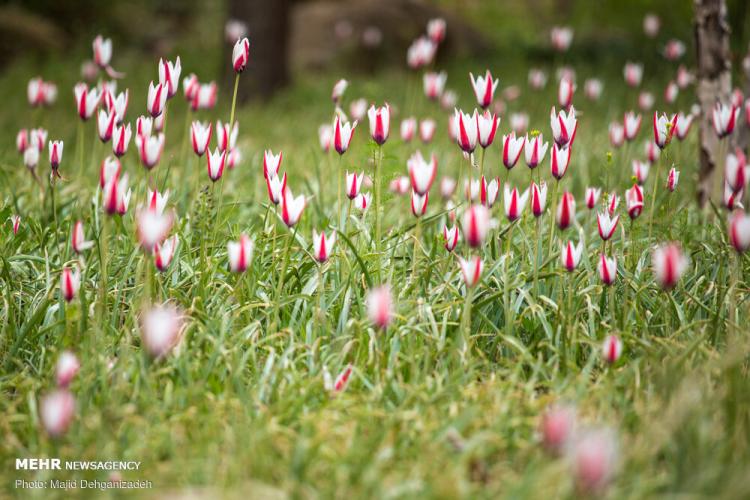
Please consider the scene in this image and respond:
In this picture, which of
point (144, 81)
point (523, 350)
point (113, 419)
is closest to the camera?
point (113, 419)

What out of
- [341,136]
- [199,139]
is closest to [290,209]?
[341,136]

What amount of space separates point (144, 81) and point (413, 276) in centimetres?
740

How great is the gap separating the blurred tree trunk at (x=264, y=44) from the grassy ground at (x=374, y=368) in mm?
4650

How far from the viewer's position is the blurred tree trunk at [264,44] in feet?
25.0

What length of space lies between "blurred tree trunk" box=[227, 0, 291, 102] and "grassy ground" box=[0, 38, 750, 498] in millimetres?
4650

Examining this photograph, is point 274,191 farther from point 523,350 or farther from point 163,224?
point 523,350

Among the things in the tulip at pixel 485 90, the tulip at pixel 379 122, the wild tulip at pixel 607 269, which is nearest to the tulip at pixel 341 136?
the tulip at pixel 379 122

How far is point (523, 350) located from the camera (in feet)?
7.34

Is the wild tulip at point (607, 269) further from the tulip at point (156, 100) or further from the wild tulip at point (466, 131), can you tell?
the tulip at point (156, 100)

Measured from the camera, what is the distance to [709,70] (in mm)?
3797

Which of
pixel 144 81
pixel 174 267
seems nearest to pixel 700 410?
pixel 174 267

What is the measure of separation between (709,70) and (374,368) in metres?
2.70

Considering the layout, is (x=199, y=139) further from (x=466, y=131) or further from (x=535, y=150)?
(x=535, y=150)

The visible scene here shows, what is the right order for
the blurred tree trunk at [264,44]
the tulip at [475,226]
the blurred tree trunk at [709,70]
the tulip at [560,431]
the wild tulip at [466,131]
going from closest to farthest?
the tulip at [560,431], the tulip at [475,226], the wild tulip at [466,131], the blurred tree trunk at [709,70], the blurred tree trunk at [264,44]
